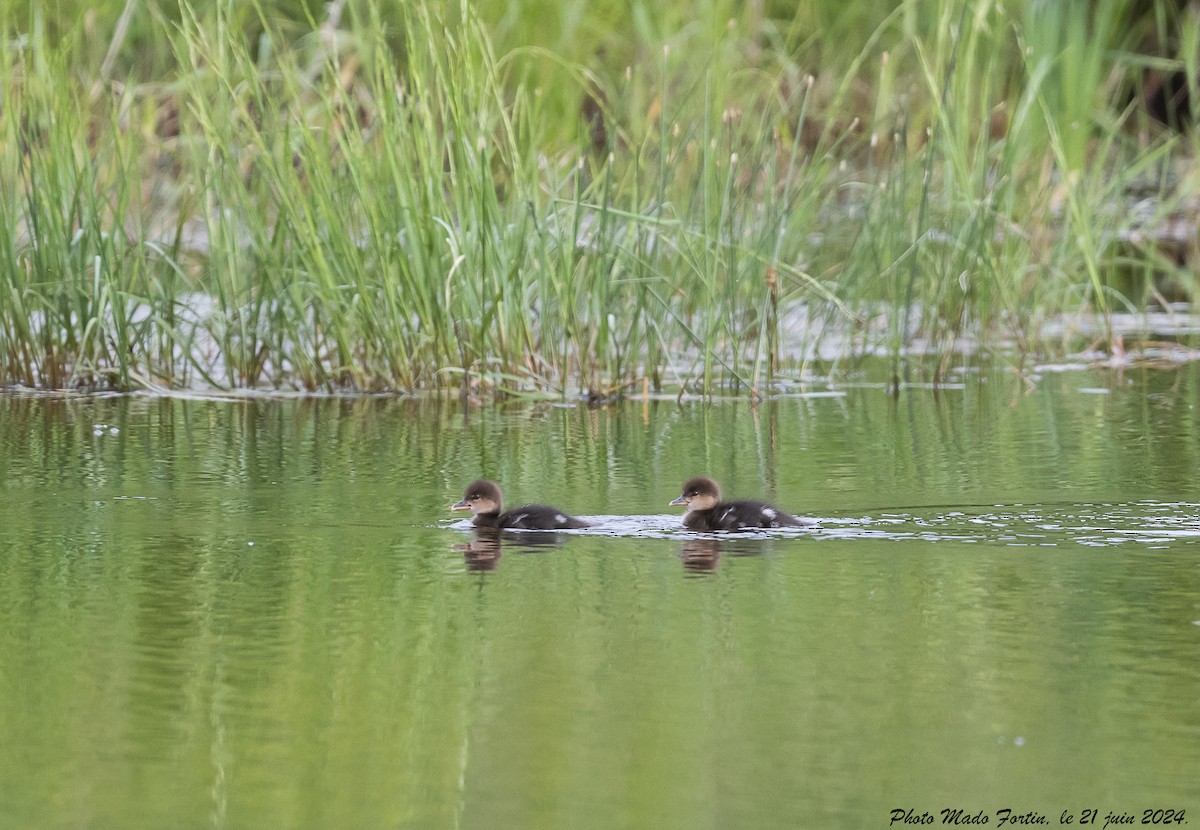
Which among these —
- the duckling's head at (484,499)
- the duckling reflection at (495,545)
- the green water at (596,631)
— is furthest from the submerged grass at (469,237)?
the duckling reflection at (495,545)

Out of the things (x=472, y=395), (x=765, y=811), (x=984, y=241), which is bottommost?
(x=765, y=811)

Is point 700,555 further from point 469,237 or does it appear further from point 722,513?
point 469,237

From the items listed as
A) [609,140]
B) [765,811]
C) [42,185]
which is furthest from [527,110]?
[765,811]

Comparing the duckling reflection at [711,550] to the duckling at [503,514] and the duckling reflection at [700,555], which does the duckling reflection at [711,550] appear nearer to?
the duckling reflection at [700,555]

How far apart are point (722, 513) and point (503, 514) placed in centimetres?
65

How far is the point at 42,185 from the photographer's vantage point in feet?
28.7

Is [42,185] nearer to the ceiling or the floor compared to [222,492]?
nearer to the ceiling

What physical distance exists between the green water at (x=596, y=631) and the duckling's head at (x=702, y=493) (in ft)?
0.51

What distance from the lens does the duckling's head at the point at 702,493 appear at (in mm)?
6484

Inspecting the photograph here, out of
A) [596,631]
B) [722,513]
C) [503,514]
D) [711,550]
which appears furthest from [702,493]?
[596,631]

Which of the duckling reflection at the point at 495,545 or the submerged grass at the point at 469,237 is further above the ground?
the submerged grass at the point at 469,237

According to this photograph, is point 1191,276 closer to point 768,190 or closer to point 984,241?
point 984,241

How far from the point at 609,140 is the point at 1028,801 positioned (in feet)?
17.9

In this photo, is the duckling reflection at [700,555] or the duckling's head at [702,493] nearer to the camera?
the duckling reflection at [700,555]
